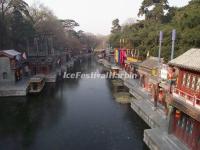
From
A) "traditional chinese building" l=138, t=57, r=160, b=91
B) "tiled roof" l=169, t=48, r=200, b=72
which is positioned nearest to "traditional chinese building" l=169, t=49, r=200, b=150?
"tiled roof" l=169, t=48, r=200, b=72

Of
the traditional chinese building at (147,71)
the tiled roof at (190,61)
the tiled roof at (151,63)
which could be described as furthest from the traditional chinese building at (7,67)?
the tiled roof at (190,61)

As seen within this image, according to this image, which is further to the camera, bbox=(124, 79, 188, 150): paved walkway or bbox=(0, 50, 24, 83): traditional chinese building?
bbox=(0, 50, 24, 83): traditional chinese building

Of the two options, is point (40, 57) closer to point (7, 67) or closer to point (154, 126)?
point (7, 67)

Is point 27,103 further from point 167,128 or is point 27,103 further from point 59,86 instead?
point 167,128

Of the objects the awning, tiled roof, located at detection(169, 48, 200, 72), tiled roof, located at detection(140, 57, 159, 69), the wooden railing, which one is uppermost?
tiled roof, located at detection(169, 48, 200, 72)

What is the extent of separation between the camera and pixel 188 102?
670 inches

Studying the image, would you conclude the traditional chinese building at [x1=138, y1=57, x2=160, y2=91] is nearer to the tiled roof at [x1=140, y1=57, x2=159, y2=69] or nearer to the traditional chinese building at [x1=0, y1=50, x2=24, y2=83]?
the tiled roof at [x1=140, y1=57, x2=159, y2=69]

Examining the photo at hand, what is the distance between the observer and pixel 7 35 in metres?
52.5

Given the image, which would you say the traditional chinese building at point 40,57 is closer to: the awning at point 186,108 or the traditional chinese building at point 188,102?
the traditional chinese building at point 188,102

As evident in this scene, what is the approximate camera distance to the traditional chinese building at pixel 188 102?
1660cm

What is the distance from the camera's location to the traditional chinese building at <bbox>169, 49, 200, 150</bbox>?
16605mm

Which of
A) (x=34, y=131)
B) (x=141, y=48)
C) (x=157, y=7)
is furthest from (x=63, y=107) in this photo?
(x=157, y=7)

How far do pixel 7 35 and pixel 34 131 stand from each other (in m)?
33.8

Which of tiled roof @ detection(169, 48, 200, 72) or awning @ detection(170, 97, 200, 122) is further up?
tiled roof @ detection(169, 48, 200, 72)
